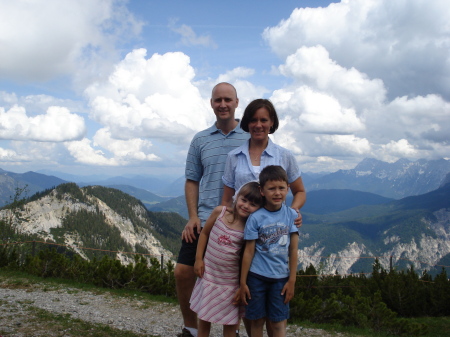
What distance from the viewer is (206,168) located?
13.6 ft

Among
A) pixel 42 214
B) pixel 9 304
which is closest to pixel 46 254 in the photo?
pixel 9 304

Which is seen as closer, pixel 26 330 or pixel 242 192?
pixel 242 192

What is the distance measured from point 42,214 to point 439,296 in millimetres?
134910

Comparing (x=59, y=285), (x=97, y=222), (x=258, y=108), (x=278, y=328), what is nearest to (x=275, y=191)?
(x=258, y=108)

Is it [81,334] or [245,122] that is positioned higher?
[245,122]

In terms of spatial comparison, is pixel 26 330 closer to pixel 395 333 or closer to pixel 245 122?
pixel 245 122

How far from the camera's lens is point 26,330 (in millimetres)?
5590

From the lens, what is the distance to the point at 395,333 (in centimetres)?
909

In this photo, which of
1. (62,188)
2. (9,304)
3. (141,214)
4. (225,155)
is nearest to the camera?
(225,155)

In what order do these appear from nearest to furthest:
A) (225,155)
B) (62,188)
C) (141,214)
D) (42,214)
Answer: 1. (225,155)
2. (42,214)
3. (62,188)
4. (141,214)

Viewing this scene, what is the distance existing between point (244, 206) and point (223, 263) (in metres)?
0.59

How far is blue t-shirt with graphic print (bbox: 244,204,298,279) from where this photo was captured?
3299mm

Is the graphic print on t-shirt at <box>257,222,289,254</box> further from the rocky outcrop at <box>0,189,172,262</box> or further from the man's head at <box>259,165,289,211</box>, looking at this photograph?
the rocky outcrop at <box>0,189,172,262</box>

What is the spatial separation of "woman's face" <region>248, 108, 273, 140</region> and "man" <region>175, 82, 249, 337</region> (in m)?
0.51
